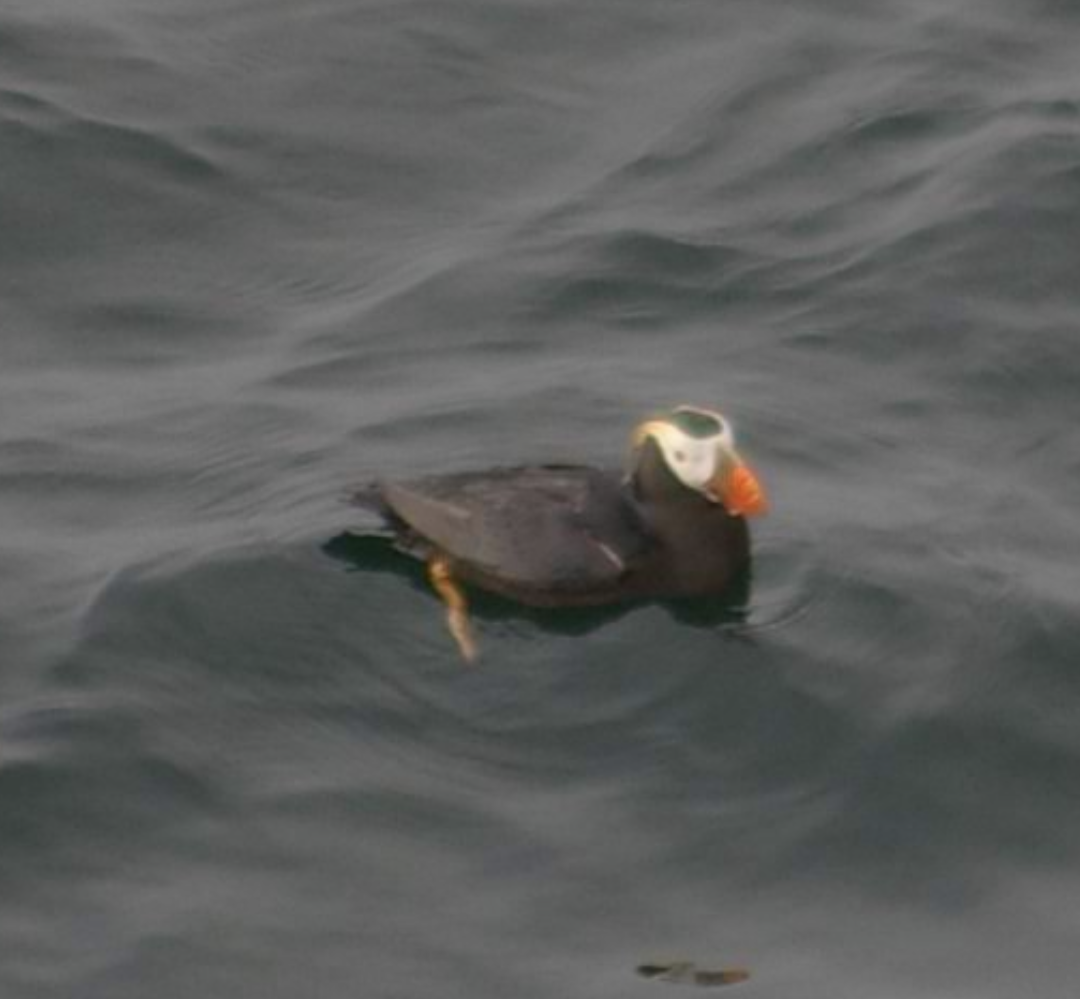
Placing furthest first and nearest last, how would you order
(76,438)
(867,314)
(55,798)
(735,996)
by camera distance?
(867,314) < (76,438) < (55,798) < (735,996)

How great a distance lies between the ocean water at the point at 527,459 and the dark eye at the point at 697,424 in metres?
0.61

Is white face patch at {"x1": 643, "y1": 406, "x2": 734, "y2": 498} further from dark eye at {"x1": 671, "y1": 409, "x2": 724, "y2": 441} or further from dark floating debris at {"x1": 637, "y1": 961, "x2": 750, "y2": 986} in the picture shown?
dark floating debris at {"x1": 637, "y1": 961, "x2": 750, "y2": 986}

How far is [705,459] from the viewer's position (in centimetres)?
1494

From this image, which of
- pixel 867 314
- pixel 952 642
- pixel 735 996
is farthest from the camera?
pixel 867 314

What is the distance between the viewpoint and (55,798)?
45.0ft

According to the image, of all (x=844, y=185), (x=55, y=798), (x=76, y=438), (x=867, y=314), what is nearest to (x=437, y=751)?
(x=55, y=798)

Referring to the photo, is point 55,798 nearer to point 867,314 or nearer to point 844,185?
point 867,314

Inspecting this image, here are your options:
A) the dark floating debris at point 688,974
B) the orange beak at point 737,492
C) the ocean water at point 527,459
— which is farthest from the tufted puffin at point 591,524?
the dark floating debris at point 688,974

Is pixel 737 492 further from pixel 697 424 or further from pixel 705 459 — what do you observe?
pixel 697 424

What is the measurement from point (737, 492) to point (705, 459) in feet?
0.60

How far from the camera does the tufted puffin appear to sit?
48.4 ft

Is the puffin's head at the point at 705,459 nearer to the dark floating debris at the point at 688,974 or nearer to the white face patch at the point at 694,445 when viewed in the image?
the white face patch at the point at 694,445

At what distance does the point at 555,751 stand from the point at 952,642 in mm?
1682

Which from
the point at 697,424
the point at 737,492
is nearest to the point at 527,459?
the point at 697,424
